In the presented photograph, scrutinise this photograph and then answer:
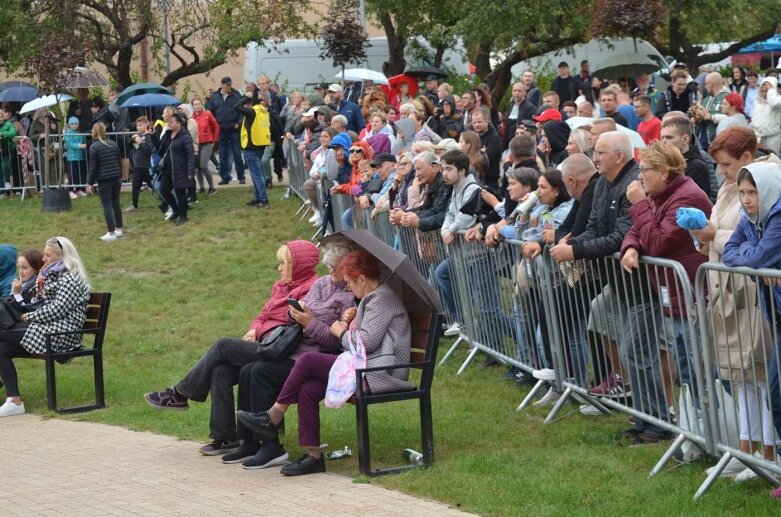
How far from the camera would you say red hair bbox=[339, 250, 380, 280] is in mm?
7871

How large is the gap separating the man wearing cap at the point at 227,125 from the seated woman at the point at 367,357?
16.1 meters

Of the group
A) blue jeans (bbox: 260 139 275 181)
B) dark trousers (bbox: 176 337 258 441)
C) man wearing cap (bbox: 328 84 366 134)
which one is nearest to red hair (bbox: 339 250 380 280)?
dark trousers (bbox: 176 337 258 441)

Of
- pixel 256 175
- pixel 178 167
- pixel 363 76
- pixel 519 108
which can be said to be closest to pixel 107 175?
pixel 178 167

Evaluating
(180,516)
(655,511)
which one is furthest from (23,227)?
(655,511)

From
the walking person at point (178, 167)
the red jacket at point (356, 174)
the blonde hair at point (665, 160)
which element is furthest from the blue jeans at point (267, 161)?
the blonde hair at point (665, 160)

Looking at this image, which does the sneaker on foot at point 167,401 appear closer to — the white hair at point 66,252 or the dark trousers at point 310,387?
the dark trousers at point 310,387

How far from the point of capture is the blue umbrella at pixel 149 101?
26.0 m

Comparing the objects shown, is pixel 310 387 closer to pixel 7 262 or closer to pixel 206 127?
pixel 7 262

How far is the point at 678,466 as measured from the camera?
709cm

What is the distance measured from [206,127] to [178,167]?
3.16 m

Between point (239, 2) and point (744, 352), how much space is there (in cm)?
2709

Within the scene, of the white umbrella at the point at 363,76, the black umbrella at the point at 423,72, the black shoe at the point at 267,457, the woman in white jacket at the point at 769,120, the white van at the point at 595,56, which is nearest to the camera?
the black shoe at the point at 267,457

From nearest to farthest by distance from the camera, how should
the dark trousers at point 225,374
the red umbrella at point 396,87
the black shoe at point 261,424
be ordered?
1. the black shoe at point 261,424
2. the dark trousers at point 225,374
3. the red umbrella at point 396,87

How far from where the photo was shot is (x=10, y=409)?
1060 cm
